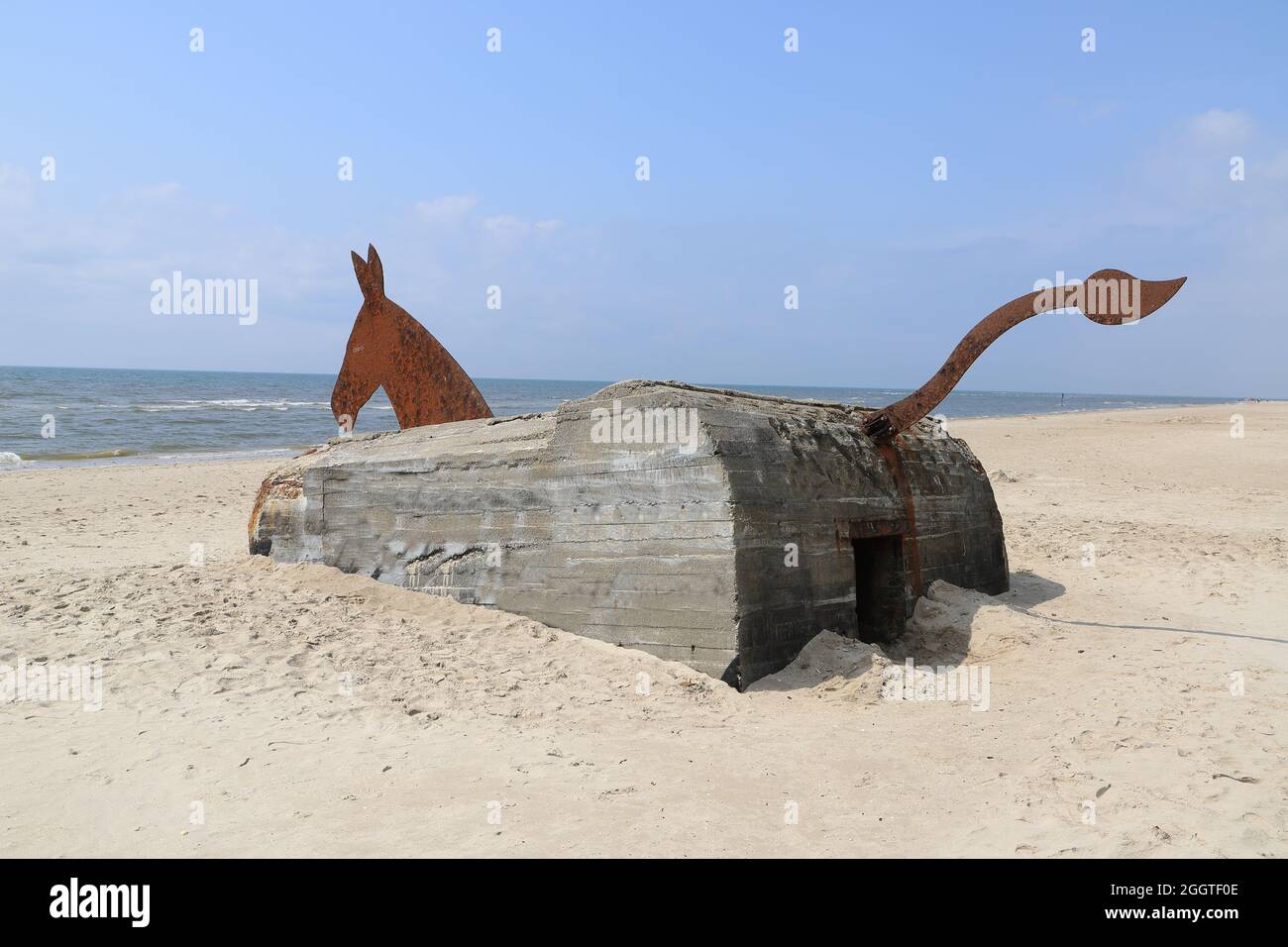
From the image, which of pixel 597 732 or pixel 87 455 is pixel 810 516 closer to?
pixel 597 732

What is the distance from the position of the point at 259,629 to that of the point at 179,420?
28.0m

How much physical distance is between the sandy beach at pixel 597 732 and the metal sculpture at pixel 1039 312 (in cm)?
126

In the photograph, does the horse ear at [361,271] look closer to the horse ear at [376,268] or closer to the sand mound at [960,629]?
the horse ear at [376,268]

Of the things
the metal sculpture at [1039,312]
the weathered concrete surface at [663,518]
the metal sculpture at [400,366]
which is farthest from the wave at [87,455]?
the metal sculpture at [1039,312]

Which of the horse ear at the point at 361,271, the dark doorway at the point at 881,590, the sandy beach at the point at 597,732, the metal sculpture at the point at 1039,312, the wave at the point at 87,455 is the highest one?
the horse ear at the point at 361,271

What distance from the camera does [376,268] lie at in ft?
26.1

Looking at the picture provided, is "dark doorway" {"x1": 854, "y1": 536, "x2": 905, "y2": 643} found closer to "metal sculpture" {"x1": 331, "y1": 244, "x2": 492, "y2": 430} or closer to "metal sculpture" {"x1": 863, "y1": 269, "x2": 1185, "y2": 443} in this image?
"metal sculpture" {"x1": 863, "y1": 269, "x2": 1185, "y2": 443}

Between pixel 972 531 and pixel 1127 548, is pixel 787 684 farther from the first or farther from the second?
pixel 1127 548

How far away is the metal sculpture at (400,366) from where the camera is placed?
25.4 ft

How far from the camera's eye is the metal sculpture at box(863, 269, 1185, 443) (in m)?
5.05

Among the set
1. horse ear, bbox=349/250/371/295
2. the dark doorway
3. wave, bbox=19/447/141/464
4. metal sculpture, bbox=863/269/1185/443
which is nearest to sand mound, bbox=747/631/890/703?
the dark doorway

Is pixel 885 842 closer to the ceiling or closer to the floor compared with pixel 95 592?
closer to the floor

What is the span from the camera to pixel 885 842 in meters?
3.19
